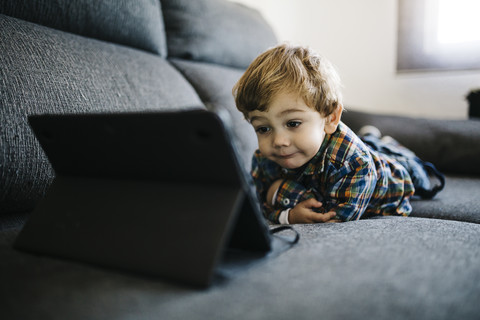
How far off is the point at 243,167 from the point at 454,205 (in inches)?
31.2

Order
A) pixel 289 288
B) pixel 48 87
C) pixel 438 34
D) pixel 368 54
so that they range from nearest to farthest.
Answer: pixel 289 288, pixel 48 87, pixel 438 34, pixel 368 54

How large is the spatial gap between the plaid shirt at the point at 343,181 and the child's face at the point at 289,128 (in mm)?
56

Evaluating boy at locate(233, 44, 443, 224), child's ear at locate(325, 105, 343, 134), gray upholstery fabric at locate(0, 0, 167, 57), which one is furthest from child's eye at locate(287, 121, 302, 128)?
gray upholstery fabric at locate(0, 0, 167, 57)

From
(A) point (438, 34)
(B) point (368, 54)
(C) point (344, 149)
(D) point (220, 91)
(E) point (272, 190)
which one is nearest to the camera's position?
(C) point (344, 149)

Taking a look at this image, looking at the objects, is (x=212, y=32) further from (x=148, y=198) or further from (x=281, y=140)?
(x=148, y=198)

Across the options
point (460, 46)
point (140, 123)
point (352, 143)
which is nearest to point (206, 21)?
point (352, 143)

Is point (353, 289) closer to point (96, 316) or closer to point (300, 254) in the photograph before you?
point (300, 254)

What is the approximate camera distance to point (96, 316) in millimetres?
384

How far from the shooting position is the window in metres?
2.03

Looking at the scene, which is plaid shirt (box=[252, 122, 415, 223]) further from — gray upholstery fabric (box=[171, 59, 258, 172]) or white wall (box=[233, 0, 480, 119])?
white wall (box=[233, 0, 480, 119])

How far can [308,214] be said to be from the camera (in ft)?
2.96

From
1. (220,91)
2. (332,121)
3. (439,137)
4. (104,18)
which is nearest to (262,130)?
(332,121)

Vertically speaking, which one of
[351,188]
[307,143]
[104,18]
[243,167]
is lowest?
[351,188]

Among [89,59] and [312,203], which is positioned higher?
[89,59]
